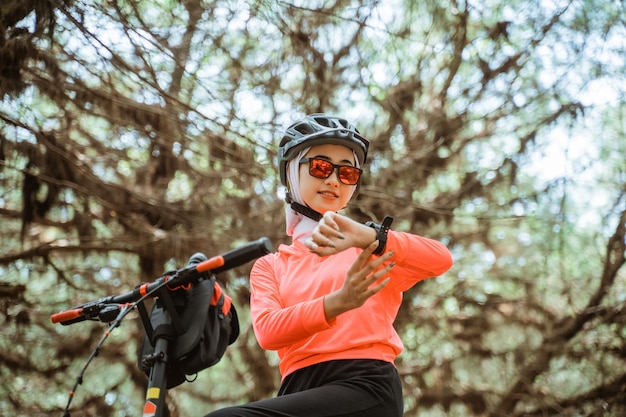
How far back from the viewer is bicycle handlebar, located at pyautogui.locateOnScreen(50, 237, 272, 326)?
1605 millimetres

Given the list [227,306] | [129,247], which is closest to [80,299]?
[129,247]

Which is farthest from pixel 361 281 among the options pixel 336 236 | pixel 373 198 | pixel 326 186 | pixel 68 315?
pixel 373 198

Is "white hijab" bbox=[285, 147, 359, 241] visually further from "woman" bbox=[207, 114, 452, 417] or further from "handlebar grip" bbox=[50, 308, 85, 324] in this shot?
"handlebar grip" bbox=[50, 308, 85, 324]

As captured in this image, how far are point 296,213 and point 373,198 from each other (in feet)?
10.5

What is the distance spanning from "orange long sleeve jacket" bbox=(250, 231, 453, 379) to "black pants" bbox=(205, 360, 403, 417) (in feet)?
0.13

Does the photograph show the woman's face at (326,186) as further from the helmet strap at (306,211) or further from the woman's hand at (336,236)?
the woman's hand at (336,236)

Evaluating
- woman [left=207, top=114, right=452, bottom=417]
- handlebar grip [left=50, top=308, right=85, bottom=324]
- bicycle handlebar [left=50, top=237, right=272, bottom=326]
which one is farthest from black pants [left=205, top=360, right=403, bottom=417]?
handlebar grip [left=50, top=308, right=85, bottom=324]

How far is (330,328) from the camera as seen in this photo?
2.06 m

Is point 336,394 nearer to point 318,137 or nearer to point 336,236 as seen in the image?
point 336,236

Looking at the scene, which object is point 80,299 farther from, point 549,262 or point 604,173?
point 604,173

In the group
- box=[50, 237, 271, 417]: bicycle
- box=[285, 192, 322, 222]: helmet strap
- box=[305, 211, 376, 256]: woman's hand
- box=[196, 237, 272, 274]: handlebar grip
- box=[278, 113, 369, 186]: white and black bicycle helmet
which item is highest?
box=[278, 113, 369, 186]: white and black bicycle helmet

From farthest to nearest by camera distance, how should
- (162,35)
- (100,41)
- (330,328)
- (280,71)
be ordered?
1. (280,71)
2. (162,35)
3. (100,41)
4. (330,328)

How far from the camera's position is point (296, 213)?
96.3 inches

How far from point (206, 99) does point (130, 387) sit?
285 centimetres
